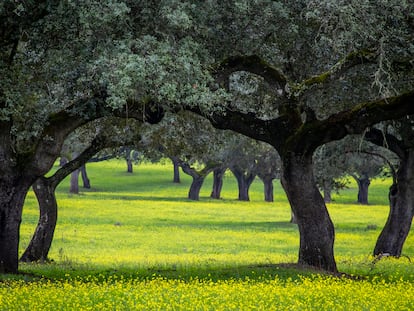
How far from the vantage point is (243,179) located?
8644cm

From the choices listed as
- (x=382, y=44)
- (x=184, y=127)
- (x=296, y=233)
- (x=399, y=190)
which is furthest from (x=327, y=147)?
(x=296, y=233)

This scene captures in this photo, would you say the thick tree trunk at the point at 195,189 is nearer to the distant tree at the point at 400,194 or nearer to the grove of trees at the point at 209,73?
the distant tree at the point at 400,194

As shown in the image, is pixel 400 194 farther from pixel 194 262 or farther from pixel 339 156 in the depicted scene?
pixel 194 262

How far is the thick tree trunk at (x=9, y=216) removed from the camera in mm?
19859

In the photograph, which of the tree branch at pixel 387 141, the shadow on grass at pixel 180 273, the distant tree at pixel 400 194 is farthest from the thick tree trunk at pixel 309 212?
the distant tree at pixel 400 194

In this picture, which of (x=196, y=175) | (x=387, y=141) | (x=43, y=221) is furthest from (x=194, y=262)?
(x=196, y=175)

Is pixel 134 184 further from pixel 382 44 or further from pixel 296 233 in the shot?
pixel 382 44

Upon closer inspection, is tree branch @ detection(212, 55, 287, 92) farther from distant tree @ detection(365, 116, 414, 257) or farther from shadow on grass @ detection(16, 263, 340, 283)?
distant tree @ detection(365, 116, 414, 257)

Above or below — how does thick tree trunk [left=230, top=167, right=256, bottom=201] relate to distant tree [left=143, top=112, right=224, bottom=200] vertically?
below

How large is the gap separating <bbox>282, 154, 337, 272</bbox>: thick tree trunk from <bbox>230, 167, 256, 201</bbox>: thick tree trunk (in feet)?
200

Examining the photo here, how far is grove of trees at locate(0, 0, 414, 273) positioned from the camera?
16.9 metres

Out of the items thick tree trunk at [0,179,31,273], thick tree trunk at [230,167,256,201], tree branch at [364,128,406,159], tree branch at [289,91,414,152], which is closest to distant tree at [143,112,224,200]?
tree branch at [289,91,414,152]

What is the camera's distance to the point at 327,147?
3062 centimetres

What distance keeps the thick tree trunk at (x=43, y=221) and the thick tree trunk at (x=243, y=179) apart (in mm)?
55942
